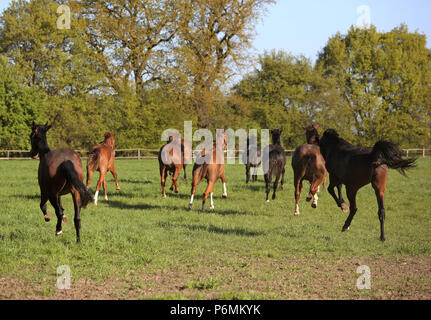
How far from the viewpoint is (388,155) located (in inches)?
333

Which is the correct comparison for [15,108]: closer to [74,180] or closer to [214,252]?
[74,180]

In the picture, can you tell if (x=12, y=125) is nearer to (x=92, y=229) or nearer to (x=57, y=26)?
(x=57, y=26)

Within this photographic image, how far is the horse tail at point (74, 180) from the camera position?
7.69 metres

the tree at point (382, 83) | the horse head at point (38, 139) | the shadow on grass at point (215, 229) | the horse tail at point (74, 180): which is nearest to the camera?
the horse tail at point (74, 180)

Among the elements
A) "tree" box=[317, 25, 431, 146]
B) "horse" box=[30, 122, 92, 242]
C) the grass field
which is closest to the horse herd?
"horse" box=[30, 122, 92, 242]

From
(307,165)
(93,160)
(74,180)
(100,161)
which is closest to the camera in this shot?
(74,180)

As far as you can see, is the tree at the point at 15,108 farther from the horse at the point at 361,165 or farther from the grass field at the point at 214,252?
the horse at the point at 361,165

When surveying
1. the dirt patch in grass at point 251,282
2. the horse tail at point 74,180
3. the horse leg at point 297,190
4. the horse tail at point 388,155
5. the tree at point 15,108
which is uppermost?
the tree at point 15,108

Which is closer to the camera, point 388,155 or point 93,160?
point 388,155

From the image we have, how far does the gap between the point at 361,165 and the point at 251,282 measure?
381cm

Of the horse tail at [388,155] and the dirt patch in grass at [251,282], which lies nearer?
the dirt patch in grass at [251,282]

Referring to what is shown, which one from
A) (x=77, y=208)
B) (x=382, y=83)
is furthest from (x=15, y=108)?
(x=382, y=83)

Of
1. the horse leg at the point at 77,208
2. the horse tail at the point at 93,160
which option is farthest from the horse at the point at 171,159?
the horse leg at the point at 77,208
